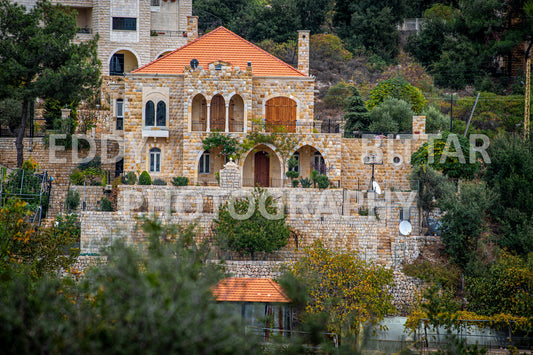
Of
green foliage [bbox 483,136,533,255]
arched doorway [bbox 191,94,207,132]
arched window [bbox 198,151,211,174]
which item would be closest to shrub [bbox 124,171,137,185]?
arched window [bbox 198,151,211,174]

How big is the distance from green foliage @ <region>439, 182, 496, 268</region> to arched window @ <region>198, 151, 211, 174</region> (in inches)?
415

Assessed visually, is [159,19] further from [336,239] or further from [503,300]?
[503,300]

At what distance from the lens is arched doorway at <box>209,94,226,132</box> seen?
38.8m

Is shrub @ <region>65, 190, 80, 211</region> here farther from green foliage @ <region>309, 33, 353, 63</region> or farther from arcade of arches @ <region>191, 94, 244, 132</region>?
A: green foliage @ <region>309, 33, 353, 63</region>

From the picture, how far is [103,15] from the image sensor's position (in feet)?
161

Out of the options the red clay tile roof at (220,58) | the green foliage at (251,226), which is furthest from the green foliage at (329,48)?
the green foliage at (251,226)

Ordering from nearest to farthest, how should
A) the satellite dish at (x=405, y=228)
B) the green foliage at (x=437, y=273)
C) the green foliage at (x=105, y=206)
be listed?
the green foliage at (x=437, y=273)
the satellite dish at (x=405, y=228)
the green foliage at (x=105, y=206)

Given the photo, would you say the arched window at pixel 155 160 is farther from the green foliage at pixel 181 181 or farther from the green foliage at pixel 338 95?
the green foliage at pixel 338 95

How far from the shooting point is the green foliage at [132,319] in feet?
46.1

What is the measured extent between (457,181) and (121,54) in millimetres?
21838

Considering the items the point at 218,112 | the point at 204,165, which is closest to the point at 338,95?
the point at 218,112

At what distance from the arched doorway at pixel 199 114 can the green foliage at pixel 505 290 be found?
14444mm

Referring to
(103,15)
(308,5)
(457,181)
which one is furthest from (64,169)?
(308,5)

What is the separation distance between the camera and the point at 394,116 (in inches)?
1679
